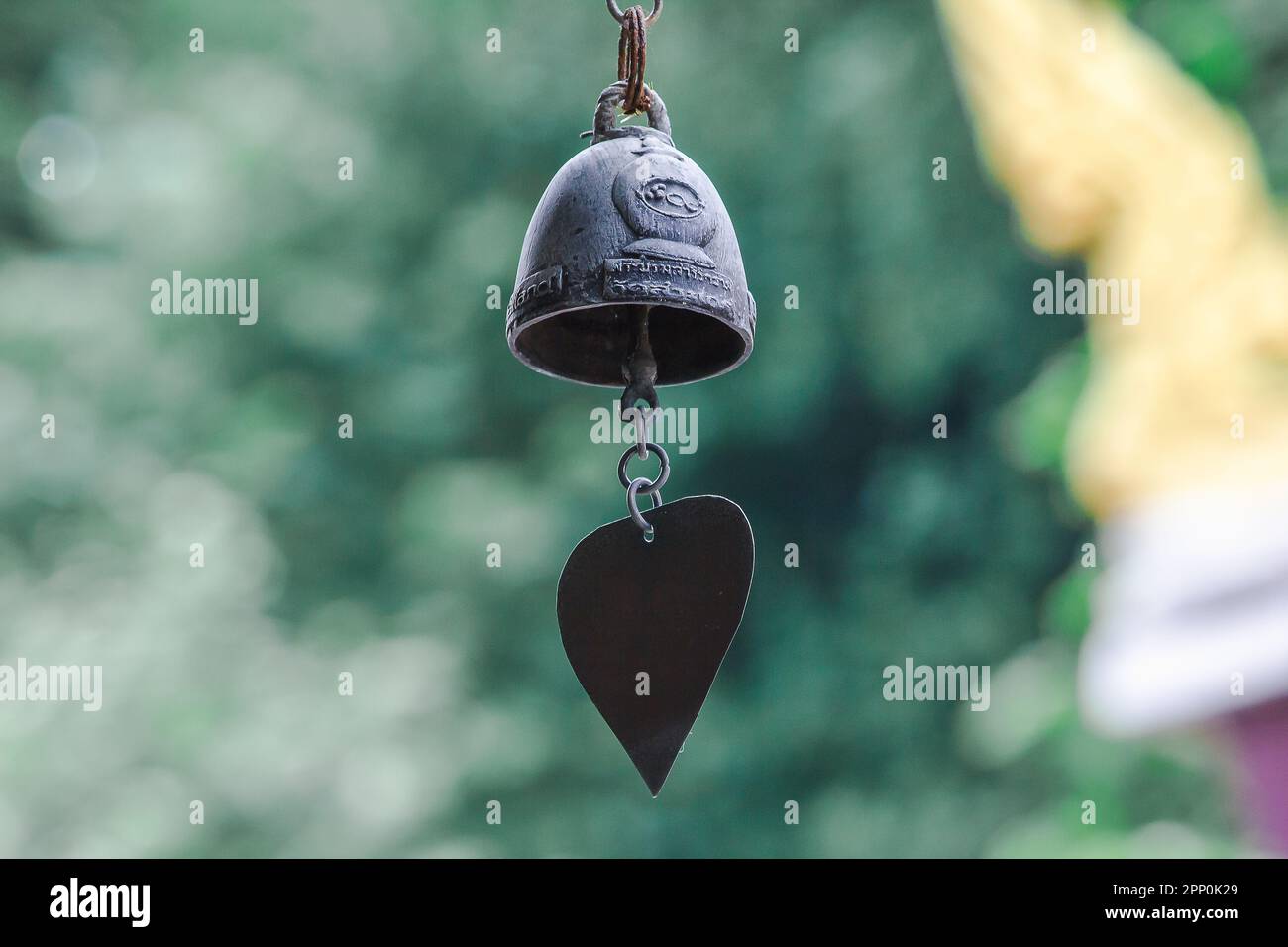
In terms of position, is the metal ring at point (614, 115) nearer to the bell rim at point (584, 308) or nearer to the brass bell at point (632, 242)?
the brass bell at point (632, 242)

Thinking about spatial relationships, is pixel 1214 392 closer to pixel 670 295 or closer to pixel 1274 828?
pixel 1274 828

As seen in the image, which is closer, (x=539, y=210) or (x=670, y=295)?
(x=670, y=295)

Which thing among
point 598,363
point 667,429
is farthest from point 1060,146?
point 598,363

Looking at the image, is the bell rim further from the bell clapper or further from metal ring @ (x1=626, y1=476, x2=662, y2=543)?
metal ring @ (x1=626, y1=476, x2=662, y2=543)

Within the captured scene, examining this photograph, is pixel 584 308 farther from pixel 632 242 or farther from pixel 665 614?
pixel 665 614

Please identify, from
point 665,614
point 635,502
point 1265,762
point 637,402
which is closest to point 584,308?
point 637,402

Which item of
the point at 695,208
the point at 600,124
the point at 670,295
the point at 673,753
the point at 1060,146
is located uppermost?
the point at 1060,146

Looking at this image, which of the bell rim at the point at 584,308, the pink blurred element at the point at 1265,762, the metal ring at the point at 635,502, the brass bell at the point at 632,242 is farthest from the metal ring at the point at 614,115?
the pink blurred element at the point at 1265,762
